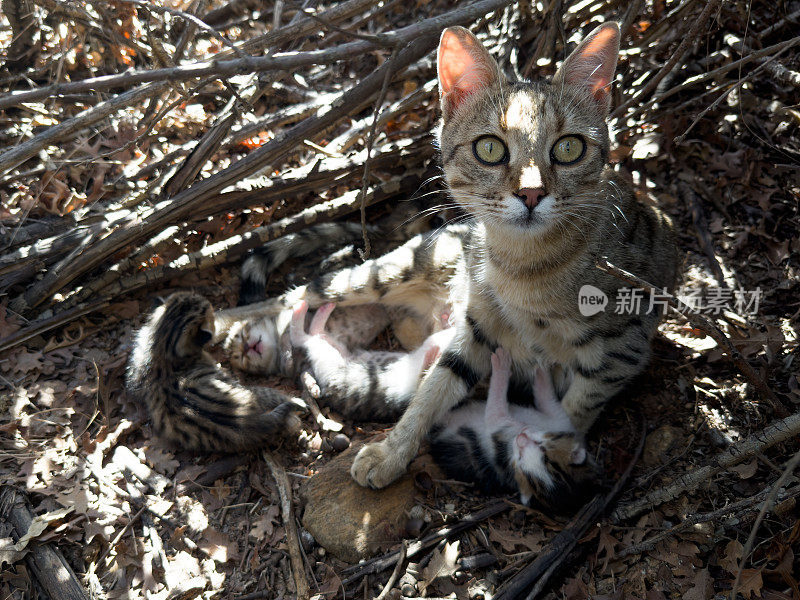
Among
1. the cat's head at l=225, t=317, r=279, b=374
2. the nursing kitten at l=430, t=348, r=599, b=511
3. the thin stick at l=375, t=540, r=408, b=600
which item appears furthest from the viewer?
the cat's head at l=225, t=317, r=279, b=374

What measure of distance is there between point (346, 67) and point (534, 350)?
3.66 meters

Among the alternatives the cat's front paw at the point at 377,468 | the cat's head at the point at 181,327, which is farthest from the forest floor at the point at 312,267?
the cat's head at the point at 181,327

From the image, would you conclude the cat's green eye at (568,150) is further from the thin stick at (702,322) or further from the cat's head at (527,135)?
the thin stick at (702,322)

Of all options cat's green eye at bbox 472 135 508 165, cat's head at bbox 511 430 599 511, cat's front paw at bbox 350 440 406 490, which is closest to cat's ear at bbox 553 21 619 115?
cat's green eye at bbox 472 135 508 165

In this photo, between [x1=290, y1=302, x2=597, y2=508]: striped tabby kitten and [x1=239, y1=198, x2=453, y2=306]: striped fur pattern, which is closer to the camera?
[x1=290, y1=302, x2=597, y2=508]: striped tabby kitten

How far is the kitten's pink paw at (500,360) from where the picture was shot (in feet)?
12.9

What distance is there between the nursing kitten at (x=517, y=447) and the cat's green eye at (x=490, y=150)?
1401mm

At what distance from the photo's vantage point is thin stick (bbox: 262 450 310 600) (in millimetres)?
3170

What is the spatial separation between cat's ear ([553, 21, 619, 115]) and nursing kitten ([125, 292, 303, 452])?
251 centimetres

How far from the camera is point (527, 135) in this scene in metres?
2.89

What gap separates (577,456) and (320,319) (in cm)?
203
